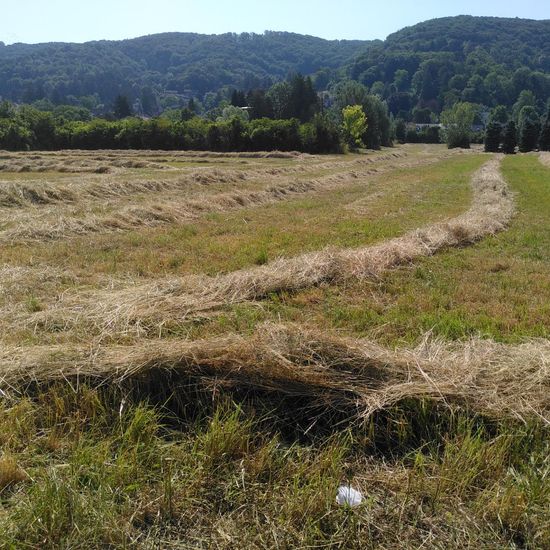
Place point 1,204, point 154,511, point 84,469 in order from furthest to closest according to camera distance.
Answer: point 1,204 < point 84,469 < point 154,511

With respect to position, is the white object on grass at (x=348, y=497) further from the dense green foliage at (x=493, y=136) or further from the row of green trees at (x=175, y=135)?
the dense green foliage at (x=493, y=136)

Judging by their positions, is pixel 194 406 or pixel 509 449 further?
pixel 194 406

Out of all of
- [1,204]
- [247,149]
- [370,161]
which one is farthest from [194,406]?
[247,149]

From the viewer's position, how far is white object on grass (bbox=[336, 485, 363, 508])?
2994mm

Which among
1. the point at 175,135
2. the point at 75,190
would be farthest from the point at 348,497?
the point at 175,135

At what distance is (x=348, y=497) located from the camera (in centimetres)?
303

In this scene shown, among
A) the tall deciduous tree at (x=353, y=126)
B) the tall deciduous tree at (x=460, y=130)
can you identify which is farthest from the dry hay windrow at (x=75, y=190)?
the tall deciduous tree at (x=460, y=130)

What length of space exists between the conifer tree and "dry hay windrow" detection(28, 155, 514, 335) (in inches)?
3187

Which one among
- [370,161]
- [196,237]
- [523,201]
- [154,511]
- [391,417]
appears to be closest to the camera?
[154,511]

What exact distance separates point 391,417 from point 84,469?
2442 millimetres

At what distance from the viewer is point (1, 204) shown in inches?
556

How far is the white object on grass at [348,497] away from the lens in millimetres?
2994

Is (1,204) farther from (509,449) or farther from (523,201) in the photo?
(523,201)

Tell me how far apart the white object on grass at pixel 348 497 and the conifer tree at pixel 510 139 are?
89.0 metres
